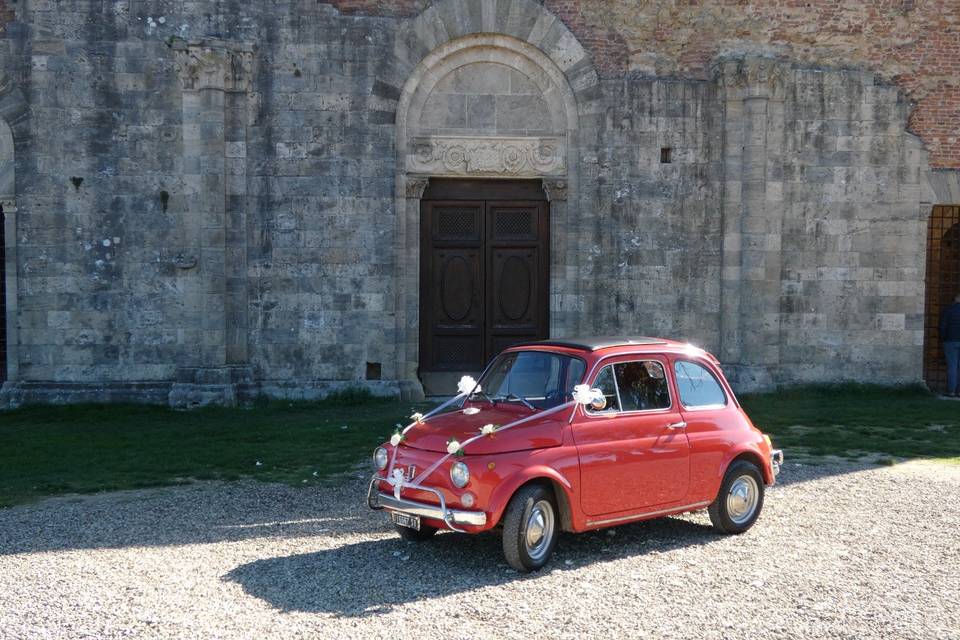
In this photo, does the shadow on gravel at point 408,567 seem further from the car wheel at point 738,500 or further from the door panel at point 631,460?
the door panel at point 631,460

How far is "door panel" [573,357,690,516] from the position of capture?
6.96m

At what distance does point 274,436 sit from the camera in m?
12.3

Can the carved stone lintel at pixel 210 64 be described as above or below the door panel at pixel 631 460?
above

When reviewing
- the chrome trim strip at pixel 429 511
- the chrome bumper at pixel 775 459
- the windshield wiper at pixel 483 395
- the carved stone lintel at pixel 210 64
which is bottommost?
Answer: the chrome trim strip at pixel 429 511

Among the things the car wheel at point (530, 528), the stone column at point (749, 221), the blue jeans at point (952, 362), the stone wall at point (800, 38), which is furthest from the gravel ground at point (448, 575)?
the stone wall at point (800, 38)

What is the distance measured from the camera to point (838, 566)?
677cm

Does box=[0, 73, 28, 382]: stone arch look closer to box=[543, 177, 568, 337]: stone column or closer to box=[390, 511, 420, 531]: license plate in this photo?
box=[543, 177, 568, 337]: stone column

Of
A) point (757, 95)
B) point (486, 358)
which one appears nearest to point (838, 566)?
point (486, 358)

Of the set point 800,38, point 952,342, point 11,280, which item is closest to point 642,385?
point 800,38

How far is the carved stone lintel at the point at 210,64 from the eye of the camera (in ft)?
47.8

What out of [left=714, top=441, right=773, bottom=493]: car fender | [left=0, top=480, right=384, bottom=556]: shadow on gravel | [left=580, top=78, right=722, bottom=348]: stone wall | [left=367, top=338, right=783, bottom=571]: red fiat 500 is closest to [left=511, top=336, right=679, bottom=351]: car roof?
[left=367, top=338, right=783, bottom=571]: red fiat 500

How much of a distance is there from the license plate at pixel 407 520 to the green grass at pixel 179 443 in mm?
2994

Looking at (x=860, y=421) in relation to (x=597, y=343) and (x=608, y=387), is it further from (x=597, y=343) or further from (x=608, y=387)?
(x=608, y=387)

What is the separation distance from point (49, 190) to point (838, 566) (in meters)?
12.9
